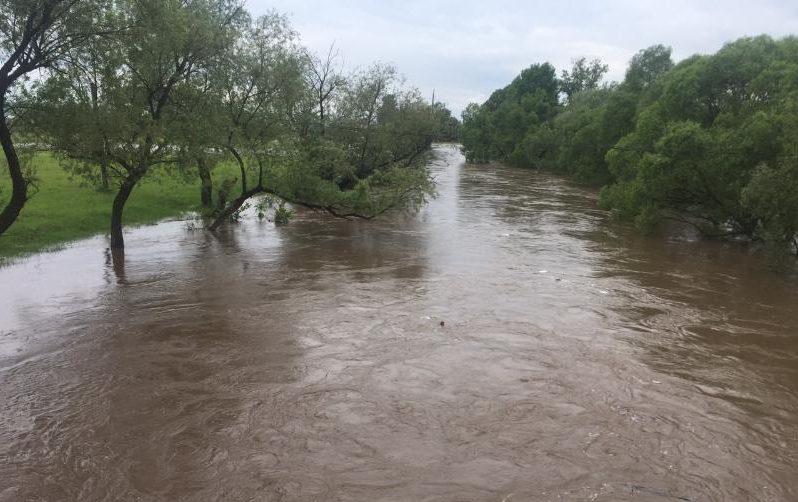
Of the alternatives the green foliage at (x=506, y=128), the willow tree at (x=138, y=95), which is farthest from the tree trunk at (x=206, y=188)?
the green foliage at (x=506, y=128)

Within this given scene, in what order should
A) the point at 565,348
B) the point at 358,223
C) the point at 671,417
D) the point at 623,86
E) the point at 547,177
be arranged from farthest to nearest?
the point at 547,177 → the point at 623,86 → the point at 358,223 → the point at 565,348 → the point at 671,417

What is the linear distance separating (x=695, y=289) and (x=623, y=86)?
37000mm

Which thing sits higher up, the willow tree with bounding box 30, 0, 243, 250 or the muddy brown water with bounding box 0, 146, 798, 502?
the willow tree with bounding box 30, 0, 243, 250

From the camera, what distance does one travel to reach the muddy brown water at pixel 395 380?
7.03 m

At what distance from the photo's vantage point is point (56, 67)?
13.7m

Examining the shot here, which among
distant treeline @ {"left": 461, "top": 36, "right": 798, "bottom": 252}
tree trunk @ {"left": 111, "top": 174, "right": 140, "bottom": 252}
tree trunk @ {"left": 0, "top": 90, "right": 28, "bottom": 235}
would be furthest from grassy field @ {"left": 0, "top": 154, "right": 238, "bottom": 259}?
distant treeline @ {"left": 461, "top": 36, "right": 798, "bottom": 252}

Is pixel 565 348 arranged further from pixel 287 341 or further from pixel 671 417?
pixel 287 341

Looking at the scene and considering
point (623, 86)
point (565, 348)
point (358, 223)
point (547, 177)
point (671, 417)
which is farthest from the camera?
point (547, 177)

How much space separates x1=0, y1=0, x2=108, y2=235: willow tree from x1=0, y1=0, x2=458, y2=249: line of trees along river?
1.1 inches

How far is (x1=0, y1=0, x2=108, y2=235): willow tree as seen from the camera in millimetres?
12329

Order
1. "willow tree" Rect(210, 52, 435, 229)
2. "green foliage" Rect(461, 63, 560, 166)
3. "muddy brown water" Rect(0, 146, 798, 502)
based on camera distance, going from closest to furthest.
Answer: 1. "muddy brown water" Rect(0, 146, 798, 502)
2. "willow tree" Rect(210, 52, 435, 229)
3. "green foliage" Rect(461, 63, 560, 166)

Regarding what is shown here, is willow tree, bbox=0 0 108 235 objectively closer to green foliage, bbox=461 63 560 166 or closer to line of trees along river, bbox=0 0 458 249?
line of trees along river, bbox=0 0 458 249

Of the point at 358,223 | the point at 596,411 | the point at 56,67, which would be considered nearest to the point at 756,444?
the point at 596,411

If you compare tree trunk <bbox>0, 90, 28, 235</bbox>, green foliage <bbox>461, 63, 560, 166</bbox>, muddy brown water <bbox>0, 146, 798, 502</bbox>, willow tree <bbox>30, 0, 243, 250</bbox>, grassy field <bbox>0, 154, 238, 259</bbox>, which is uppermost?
green foliage <bbox>461, 63, 560, 166</bbox>
